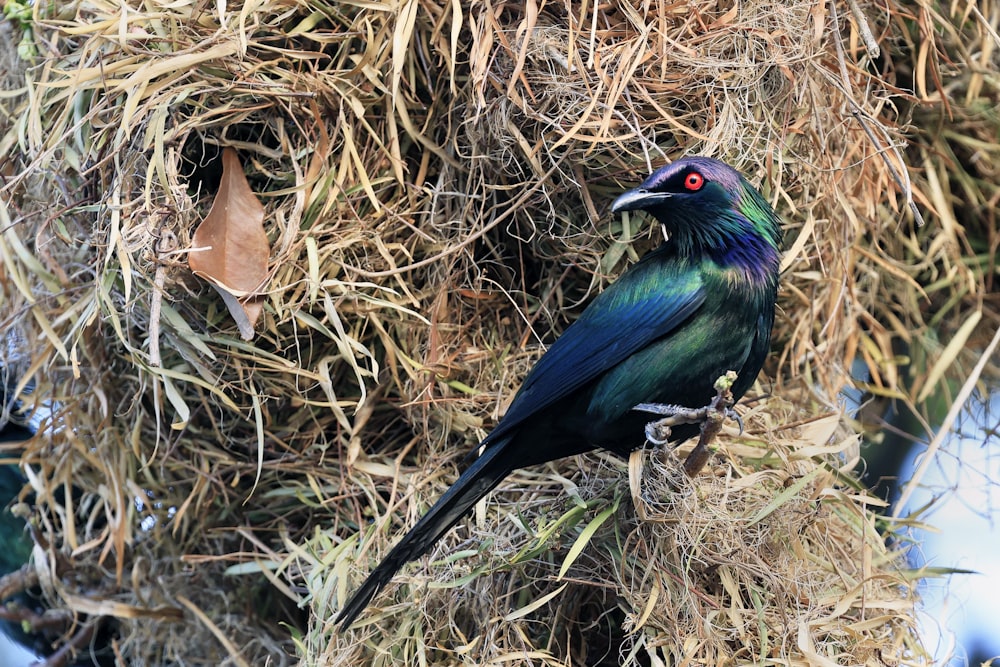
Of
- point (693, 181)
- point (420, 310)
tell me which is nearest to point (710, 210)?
point (693, 181)

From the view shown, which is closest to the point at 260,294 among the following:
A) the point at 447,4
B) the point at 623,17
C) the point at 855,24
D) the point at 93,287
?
the point at 93,287

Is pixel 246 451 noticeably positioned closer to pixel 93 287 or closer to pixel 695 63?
pixel 93 287

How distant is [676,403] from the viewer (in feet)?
7.99

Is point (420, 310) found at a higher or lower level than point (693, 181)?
lower

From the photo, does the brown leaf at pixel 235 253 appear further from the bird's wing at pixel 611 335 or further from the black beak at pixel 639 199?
the black beak at pixel 639 199

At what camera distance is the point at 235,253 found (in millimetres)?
2490

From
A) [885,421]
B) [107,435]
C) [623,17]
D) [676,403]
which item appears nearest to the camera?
→ [676,403]

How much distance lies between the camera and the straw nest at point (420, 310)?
8.00ft

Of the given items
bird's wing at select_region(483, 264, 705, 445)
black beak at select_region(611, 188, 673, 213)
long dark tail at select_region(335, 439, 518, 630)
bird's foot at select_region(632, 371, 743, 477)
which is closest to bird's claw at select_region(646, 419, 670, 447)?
bird's foot at select_region(632, 371, 743, 477)

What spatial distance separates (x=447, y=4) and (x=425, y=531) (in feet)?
3.71

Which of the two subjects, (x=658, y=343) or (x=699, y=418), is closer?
(x=699, y=418)

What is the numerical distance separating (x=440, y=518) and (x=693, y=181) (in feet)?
2.82

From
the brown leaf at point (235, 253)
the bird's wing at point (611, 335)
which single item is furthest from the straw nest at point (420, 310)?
the bird's wing at point (611, 335)

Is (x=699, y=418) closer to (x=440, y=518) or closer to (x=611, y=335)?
(x=611, y=335)
